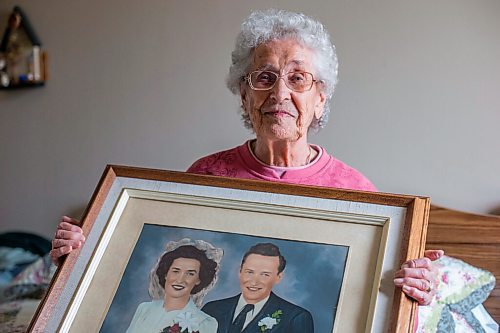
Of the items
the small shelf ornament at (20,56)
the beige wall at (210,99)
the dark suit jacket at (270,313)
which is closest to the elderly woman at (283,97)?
the dark suit jacket at (270,313)

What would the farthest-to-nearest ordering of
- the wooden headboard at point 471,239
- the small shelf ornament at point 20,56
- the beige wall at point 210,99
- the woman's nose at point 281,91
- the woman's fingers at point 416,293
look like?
the small shelf ornament at point 20,56
the beige wall at point 210,99
the wooden headboard at point 471,239
the woman's nose at point 281,91
the woman's fingers at point 416,293

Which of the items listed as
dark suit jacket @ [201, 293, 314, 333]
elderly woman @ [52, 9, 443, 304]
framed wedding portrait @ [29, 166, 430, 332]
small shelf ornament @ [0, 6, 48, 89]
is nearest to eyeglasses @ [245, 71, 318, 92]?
elderly woman @ [52, 9, 443, 304]

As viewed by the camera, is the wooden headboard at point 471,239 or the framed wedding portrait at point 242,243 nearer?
the framed wedding portrait at point 242,243

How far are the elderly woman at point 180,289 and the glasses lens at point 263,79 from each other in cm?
52

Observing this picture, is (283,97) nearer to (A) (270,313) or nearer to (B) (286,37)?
(B) (286,37)

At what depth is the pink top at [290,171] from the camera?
1892mm

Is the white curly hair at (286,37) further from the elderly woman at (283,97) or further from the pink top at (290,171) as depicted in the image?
the pink top at (290,171)

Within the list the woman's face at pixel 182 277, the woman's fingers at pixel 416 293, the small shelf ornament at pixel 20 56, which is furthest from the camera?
the small shelf ornament at pixel 20 56

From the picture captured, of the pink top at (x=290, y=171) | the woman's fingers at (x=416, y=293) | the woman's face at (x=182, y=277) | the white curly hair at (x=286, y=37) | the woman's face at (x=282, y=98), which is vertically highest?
the white curly hair at (x=286, y=37)

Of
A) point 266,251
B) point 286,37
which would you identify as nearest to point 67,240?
point 266,251

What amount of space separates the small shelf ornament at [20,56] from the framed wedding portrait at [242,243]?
192 centimetres

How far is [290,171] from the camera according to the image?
1.90 metres

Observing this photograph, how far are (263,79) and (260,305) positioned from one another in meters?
0.67

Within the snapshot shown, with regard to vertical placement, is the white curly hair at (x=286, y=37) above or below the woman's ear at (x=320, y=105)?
above
